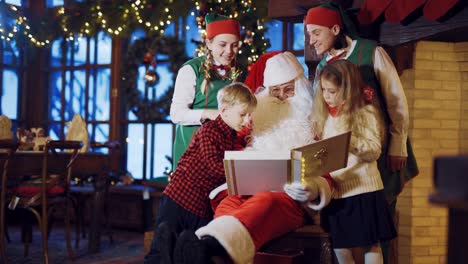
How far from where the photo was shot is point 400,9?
3.44 m

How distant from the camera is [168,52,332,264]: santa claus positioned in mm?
2486

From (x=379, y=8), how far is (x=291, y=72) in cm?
87

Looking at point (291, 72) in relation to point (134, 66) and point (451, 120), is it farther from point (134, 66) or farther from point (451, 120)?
point (134, 66)

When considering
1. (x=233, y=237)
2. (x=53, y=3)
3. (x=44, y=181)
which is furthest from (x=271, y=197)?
(x=53, y=3)

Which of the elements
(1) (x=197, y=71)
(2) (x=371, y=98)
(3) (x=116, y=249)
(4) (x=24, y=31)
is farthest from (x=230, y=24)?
(4) (x=24, y=31)

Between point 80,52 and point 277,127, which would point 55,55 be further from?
point 277,127

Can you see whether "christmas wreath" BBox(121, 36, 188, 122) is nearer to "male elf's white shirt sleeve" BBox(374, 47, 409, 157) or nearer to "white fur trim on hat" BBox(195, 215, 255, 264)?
"male elf's white shirt sleeve" BBox(374, 47, 409, 157)

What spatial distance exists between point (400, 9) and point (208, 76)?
3.79ft

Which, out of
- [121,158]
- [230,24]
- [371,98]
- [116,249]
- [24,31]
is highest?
[24,31]

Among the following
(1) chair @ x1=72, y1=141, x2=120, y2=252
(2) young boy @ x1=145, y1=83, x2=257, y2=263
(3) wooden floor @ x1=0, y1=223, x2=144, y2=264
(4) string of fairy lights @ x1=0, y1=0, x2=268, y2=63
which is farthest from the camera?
(4) string of fairy lights @ x1=0, y1=0, x2=268, y2=63

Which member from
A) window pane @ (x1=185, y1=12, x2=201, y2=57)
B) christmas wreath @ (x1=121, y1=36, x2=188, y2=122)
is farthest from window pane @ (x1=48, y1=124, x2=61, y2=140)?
window pane @ (x1=185, y1=12, x2=201, y2=57)

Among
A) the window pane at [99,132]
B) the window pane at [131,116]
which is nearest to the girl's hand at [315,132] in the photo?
the window pane at [131,116]

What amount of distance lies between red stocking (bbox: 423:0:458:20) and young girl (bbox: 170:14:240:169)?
1033 millimetres

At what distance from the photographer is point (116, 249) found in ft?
17.8
